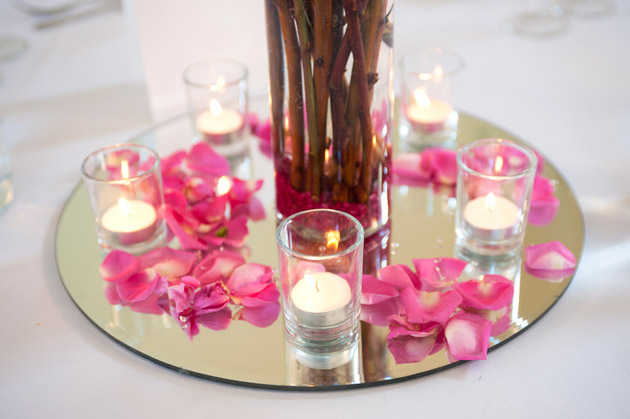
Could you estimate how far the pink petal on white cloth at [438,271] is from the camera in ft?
1.96

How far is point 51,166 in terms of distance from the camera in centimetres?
84

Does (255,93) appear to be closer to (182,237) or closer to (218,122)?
(218,122)

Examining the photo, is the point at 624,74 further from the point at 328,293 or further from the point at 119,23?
the point at 119,23

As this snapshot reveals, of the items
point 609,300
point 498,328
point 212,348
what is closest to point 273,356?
point 212,348

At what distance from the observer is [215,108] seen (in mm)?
819

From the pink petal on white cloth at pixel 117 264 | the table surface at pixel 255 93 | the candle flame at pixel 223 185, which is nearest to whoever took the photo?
the table surface at pixel 255 93

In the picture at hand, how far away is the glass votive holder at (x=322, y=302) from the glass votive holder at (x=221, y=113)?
286mm

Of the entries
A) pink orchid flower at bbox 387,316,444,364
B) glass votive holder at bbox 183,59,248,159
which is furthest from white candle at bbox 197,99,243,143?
pink orchid flower at bbox 387,316,444,364

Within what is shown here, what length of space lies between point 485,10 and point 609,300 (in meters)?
0.71

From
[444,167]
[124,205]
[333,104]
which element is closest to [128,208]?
[124,205]

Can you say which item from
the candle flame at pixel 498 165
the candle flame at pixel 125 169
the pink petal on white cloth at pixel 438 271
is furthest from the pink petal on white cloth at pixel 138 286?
the candle flame at pixel 498 165

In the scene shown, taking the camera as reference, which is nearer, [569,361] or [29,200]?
[569,361]

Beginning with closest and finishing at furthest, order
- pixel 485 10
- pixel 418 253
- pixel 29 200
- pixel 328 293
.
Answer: pixel 328 293 → pixel 418 253 → pixel 29 200 → pixel 485 10

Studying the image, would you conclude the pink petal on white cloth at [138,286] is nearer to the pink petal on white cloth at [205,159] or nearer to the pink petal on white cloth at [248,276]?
the pink petal on white cloth at [248,276]
